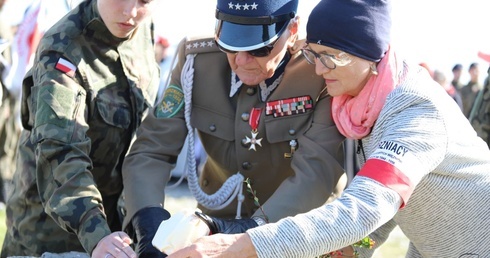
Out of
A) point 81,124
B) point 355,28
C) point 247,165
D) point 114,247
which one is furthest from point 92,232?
point 355,28

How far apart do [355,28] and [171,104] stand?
40.1 inches

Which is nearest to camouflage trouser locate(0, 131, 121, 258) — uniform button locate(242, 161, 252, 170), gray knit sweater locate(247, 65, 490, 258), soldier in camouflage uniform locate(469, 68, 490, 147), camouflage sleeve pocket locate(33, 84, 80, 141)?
camouflage sleeve pocket locate(33, 84, 80, 141)

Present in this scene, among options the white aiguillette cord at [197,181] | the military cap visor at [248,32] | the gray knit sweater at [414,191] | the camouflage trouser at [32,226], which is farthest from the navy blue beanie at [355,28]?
the camouflage trouser at [32,226]

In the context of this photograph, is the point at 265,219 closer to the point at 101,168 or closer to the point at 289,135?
the point at 289,135

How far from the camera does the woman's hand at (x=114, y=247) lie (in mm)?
3305

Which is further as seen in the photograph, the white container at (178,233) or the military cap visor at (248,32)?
the military cap visor at (248,32)

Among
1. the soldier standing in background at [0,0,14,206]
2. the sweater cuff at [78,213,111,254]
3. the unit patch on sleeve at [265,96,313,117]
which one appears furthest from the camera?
the soldier standing in background at [0,0,14,206]

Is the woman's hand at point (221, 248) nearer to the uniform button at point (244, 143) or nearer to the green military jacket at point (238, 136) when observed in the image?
the green military jacket at point (238, 136)

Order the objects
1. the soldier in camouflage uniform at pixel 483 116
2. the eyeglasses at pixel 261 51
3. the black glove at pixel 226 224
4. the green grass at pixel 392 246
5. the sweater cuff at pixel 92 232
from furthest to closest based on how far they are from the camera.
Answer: the green grass at pixel 392 246 → the soldier in camouflage uniform at pixel 483 116 → the eyeglasses at pixel 261 51 → the sweater cuff at pixel 92 232 → the black glove at pixel 226 224

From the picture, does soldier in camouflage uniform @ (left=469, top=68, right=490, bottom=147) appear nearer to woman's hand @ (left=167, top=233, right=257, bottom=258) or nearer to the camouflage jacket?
the camouflage jacket

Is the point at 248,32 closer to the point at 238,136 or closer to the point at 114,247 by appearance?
the point at 238,136

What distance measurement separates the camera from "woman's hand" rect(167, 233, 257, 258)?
2854 millimetres

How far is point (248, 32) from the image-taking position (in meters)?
3.51

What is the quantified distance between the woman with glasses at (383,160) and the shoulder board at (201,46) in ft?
2.10
